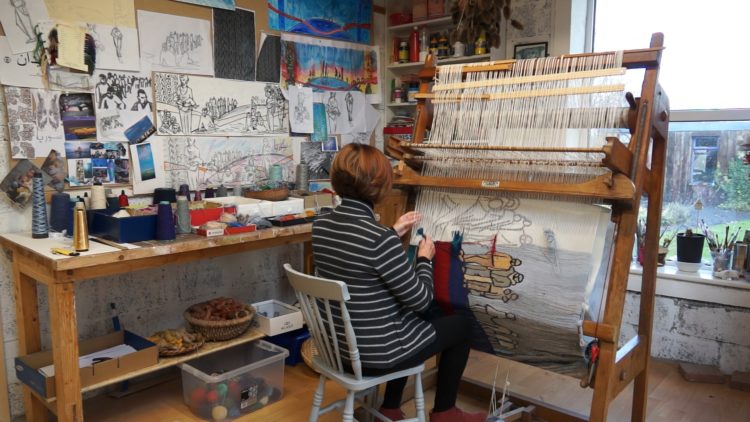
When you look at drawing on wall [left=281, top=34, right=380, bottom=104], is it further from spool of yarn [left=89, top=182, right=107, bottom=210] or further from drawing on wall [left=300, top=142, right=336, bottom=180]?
spool of yarn [left=89, top=182, right=107, bottom=210]

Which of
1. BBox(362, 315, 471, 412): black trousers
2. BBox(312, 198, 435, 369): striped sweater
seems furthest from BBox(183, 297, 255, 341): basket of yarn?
BBox(312, 198, 435, 369): striped sweater

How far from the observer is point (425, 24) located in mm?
3816

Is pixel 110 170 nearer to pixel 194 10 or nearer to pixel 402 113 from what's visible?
pixel 194 10

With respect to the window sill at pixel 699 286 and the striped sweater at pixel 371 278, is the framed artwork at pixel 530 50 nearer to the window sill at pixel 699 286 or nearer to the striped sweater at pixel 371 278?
the window sill at pixel 699 286

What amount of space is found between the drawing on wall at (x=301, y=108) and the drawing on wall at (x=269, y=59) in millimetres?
148

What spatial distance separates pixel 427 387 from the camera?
2760 mm

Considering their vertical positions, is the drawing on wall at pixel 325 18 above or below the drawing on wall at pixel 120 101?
above

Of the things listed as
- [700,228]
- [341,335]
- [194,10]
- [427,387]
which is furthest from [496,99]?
[700,228]

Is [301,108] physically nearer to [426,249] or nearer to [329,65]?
[329,65]

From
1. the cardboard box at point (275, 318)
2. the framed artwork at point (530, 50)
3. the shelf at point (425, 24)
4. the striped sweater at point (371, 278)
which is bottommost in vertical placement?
the cardboard box at point (275, 318)

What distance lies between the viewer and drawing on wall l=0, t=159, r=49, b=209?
2410mm

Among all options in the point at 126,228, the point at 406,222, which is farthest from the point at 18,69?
the point at 406,222

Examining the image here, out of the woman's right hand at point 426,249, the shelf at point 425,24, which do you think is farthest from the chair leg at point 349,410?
the shelf at point 425,24

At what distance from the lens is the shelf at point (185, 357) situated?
88.1 inches
